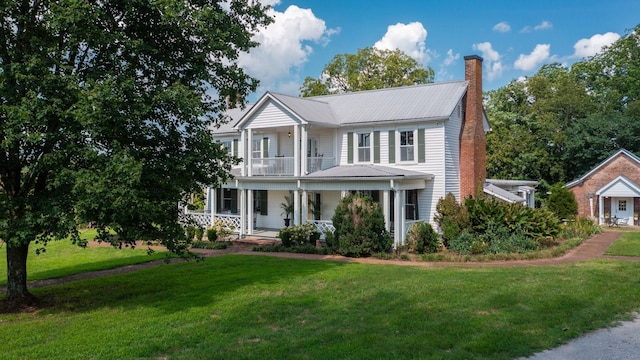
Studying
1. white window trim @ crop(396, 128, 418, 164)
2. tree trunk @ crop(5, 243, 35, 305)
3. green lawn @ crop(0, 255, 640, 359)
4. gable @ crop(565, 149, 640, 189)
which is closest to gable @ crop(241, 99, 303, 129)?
white window trim @ crop(396, 128, 418, 164)

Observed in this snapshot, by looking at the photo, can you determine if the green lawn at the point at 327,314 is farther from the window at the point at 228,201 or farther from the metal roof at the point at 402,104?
the window at the point at 228,201

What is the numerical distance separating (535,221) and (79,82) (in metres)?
17.1

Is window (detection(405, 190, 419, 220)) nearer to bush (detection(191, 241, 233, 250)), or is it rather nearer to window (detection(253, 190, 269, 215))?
bush (detection(191, 241, 233, 250))

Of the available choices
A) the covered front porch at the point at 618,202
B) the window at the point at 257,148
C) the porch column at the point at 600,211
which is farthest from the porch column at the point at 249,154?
the porch column at the point at 600,211

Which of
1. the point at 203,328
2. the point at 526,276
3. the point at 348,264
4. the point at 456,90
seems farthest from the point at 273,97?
the point at 203,328

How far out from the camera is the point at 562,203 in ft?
100

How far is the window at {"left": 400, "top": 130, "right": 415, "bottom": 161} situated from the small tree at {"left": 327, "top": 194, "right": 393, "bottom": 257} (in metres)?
4.37

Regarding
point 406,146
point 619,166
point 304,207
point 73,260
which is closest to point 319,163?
point 304,207

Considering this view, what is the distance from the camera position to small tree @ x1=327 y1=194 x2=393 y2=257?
1867cm

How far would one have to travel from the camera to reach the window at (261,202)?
27.8 m

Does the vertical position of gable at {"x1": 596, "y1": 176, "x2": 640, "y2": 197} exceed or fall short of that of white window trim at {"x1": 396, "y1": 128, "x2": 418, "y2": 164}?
it falls short

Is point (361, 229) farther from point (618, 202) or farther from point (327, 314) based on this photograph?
point (618, 202)

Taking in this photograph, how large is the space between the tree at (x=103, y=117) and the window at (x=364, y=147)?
41.0 ft

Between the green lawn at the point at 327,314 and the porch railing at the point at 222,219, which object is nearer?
the green lawn at the point at 327,314
